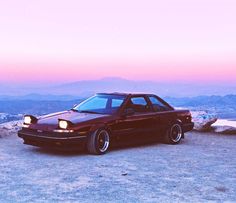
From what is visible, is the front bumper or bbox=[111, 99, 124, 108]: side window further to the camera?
bbox=[111, 99, 124, 108]: side window

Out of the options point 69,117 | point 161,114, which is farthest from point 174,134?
point 69,117

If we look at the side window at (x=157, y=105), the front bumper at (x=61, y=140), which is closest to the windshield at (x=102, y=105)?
the side window at (x=157, y=105)

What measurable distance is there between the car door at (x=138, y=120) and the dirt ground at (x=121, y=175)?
47 cm

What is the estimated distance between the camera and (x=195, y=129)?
15758 millimetres

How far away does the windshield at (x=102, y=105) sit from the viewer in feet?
36.0

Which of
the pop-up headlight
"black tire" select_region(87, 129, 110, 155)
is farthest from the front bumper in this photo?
the pop-up headlight

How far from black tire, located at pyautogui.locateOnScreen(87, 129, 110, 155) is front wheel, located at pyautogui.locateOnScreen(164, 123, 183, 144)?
94.6 inches

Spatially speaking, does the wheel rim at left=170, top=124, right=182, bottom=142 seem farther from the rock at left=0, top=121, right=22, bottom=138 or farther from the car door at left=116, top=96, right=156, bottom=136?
the rock at left=0, top=121, right=22, bottom=138

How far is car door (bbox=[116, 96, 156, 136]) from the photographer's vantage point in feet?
35.4

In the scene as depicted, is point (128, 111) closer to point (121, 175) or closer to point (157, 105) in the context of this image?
point (157, 105)

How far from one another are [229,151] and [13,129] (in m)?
6.68

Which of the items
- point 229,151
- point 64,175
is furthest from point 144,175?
point 229,151

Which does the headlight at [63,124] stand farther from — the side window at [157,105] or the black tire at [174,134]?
the black tire at [174,134]

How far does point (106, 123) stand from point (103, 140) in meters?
0.39
